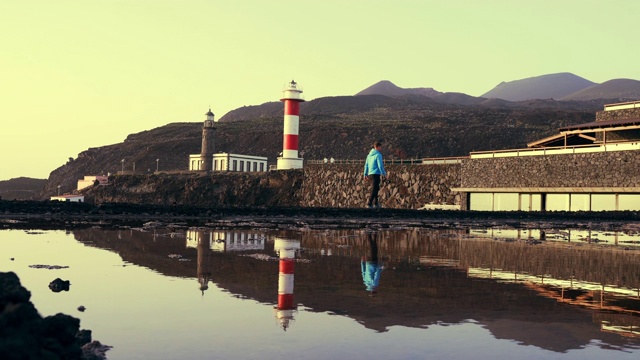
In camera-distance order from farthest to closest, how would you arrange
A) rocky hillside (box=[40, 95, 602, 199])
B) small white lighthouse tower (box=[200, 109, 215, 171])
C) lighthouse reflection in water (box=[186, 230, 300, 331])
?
1. rocky hillside (box=[40, 95, 602, 199])
2. small white lighthouse tower (box=[200, 109, 215, 171])
3. lighthouse reflection in water (box=[186, 230, 300, 331])

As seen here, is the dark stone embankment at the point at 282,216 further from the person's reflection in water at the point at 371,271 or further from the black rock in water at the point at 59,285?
the black rock in water at the point at 59,285

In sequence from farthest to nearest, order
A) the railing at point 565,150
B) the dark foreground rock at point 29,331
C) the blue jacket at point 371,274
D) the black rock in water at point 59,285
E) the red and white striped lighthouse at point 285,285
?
the railing at point 565,150, the blue jacket at point 371,274, the black rock in water at point 59,285, the red and white striped lighthouse at point 285,285, the dark foreground rock at point 29,331

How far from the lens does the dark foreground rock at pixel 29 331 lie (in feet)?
15.1

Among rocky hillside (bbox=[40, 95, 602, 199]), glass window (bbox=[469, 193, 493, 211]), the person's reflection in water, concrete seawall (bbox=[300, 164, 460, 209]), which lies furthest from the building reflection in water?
rocky hillside (bbox=[40, 95, 602, 199])

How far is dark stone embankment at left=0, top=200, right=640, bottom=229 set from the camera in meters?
30.0

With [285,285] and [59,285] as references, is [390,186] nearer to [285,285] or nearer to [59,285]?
[285,285]

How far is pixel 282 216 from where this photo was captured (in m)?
34.7

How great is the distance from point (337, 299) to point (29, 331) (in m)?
4.53

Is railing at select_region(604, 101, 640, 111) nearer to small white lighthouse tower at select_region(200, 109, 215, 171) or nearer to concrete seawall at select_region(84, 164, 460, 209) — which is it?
concrete seawall at select_region(84, 164, 460, 209)

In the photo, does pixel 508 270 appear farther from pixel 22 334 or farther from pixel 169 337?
pixel 22 334

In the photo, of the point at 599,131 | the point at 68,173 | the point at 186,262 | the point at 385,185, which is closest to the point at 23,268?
the point at 186,262

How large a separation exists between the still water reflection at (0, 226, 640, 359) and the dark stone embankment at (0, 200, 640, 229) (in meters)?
13.7

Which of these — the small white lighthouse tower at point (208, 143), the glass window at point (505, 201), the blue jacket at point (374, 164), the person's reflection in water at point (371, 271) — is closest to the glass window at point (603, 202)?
the glass window at point (505, 201)

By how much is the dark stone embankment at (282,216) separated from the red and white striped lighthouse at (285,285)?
485 inches
